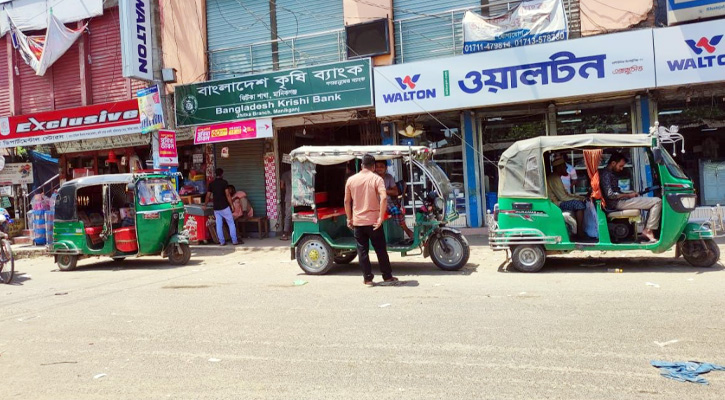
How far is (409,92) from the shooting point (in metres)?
13.4

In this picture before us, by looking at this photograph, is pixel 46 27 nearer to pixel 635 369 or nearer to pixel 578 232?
pixel 578 232

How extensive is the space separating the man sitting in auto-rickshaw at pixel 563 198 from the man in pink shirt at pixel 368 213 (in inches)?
113

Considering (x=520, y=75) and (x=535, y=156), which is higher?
(x=520, y=75)

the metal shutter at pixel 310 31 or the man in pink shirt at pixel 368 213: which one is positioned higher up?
the metal shutter at pixel 310 31

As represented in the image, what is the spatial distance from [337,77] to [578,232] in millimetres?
7272

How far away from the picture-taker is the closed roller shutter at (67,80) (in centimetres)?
1830

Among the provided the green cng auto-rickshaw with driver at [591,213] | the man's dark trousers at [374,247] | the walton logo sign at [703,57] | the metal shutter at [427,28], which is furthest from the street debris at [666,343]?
the metal shutter at [427,28]

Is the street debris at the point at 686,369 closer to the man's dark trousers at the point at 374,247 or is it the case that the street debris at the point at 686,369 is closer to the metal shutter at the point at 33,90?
the man's dark trousers at the point at 374,247

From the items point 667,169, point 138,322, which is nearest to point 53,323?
point 138,322

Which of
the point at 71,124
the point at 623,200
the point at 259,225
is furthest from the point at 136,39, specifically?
the point at 623,200

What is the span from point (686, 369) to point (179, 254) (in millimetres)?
10039

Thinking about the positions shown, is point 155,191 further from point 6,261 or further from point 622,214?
point 622,214

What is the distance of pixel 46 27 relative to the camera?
18062 mm

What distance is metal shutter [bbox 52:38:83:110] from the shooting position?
18297 millimetres
